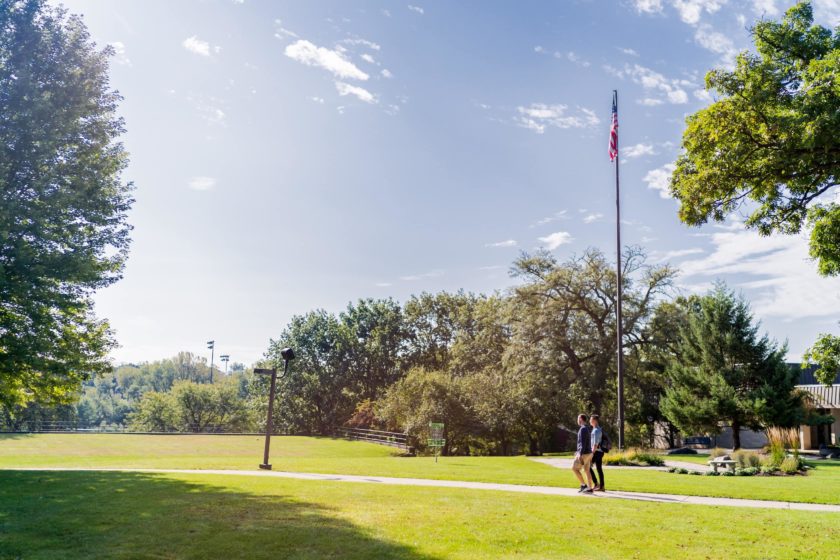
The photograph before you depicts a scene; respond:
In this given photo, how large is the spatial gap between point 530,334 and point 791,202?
24.3 m

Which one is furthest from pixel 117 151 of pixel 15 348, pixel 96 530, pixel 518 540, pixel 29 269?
pixel 518 540

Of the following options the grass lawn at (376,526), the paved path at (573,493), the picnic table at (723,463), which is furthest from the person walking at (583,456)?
the picnic table at (723,463)

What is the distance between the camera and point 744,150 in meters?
10.7

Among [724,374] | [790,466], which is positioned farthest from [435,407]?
[790,466]

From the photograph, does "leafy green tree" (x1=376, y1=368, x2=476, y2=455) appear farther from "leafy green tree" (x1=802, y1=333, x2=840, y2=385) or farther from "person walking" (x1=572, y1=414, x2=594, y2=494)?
"leafy green tree" (x1=802, y1=333, x2=840, y2=385)

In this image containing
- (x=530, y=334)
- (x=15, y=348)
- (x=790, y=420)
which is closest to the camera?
(x=15, y=348)

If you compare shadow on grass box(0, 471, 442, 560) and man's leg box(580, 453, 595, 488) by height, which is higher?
man's leg box(580, 453, 595, 488)

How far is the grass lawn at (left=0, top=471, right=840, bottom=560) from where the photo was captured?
7.72 m

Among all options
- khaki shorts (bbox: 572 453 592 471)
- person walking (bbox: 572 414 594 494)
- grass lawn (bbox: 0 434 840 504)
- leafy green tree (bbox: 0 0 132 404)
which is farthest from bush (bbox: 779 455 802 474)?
leafy green tree (bbox: 0 0 132 404)

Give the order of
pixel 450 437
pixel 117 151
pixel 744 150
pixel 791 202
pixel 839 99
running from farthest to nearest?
pixel 450 437 → pixel 117 151 → pixel 791 202 → pixel 744 150 → pixel 839 99

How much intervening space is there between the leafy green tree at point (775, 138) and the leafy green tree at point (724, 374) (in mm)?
22206

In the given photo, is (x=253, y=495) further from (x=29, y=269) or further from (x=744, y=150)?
(x=744, y=150)

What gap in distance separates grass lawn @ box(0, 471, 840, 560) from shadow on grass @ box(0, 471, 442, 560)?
0.07 feet

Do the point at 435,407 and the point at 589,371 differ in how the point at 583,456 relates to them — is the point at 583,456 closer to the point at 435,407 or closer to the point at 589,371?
the point at 589,371
